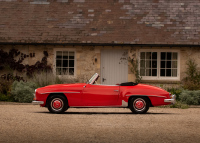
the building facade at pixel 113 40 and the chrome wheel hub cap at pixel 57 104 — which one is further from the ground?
the building facade at pixel 113 40

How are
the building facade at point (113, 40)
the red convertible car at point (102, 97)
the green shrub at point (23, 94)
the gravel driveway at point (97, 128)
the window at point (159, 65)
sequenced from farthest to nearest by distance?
1. the window at point (159, 65)
2. the building facade at point (113, 40)
3. the green shrub at point (23, 94)
4. the red convertible car at point (102, 97)
5. the gravel driveway at point (97, 128)

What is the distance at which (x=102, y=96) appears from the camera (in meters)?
11.2

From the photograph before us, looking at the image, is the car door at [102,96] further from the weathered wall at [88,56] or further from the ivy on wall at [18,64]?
Result: the ivy on wall at [18,64]

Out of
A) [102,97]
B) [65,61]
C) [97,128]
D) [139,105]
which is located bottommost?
[97,128]

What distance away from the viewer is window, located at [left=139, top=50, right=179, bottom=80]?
61.6ft

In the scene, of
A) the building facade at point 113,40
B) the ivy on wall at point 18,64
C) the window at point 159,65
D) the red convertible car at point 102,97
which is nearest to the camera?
the red convertible car at point 102,97

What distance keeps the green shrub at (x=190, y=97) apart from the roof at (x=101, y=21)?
3.93 m

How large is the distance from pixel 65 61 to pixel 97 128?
1075 cm

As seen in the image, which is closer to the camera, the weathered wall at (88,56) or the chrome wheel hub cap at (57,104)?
the chrome wheel hub cap at (57,104)

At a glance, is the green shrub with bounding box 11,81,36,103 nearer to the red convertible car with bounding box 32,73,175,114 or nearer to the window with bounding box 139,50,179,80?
the red convertible car with bounding box 32,73,175,114

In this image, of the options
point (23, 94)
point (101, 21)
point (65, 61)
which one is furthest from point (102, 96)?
point (101, 21)

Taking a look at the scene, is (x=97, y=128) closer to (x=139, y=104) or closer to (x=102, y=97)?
(x=102, y=97)

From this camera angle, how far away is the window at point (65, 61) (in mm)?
19152

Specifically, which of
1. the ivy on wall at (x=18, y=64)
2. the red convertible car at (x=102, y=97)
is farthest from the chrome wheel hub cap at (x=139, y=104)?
the ivy on wall at (x=18, y=64)
